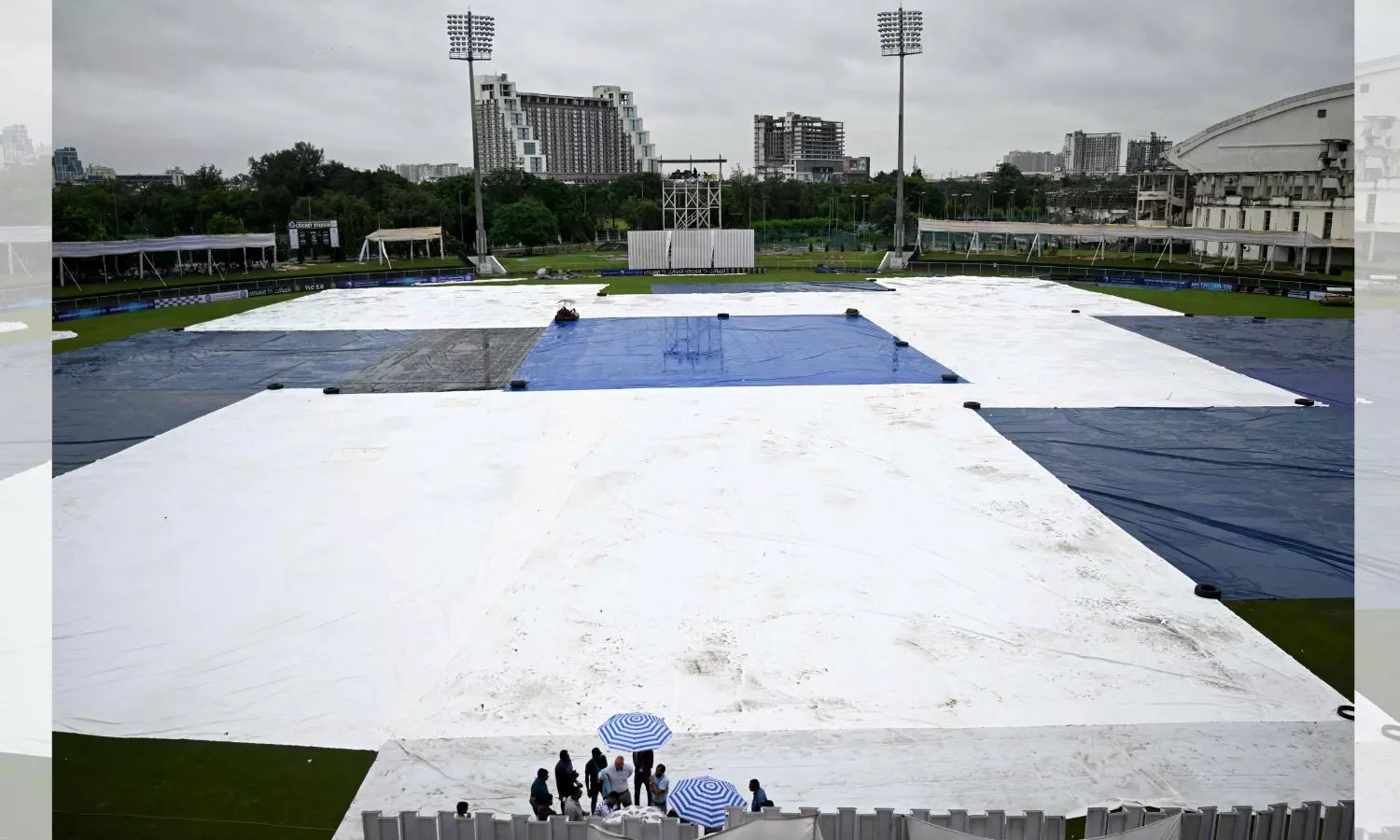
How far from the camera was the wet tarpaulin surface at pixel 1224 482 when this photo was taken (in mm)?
16047

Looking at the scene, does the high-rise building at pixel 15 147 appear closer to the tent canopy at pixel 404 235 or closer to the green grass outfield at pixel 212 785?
the tent canopy at pixel 404 235

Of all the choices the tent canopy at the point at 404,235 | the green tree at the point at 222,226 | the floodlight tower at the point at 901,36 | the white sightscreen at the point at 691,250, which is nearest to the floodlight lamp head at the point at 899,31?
the floodlight tower at the point at 901,36

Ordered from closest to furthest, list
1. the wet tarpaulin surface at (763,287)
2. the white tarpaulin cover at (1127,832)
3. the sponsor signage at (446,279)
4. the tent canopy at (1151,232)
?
1. the white tarpaulin cover at (1127,832)
2. the wet tarpaulin surface at (763,287)
3. the tent canopy at (1151,232)
4. the sponsor signage at (446,279)

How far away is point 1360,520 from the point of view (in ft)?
59.5

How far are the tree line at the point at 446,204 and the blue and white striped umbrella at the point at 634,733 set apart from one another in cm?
7275

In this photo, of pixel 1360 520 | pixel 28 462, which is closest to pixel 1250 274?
pixel 1360 520

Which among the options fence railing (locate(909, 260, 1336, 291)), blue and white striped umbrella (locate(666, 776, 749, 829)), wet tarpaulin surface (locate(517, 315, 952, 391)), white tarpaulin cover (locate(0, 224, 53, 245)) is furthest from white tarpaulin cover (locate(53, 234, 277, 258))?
blue and white striped umbrella (locate(666, 776, 749, 829))

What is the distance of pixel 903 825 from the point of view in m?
7.86

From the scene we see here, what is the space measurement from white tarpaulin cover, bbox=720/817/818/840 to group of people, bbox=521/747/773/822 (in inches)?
47.5

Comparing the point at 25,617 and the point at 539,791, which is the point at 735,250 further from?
the point at 539,791

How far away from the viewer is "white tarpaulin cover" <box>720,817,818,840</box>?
23.9 ft

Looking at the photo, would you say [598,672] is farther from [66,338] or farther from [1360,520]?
[66,338]

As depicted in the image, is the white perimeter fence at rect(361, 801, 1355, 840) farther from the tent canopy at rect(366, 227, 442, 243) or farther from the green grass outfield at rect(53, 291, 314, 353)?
the tent canopy at rect(366, 227, 442, 243)

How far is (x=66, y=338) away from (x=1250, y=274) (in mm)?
64105
